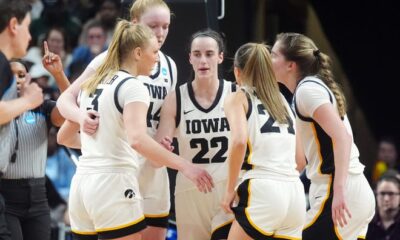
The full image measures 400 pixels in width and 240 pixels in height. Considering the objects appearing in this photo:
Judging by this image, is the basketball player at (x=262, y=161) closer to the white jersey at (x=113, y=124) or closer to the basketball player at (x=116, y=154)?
the basketball player at (x=116, y=154)

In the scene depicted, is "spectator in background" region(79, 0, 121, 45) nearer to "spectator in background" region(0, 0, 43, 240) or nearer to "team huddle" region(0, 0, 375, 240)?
"team huddle" region(0, 0, 375, 240)

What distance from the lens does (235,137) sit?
207 inches

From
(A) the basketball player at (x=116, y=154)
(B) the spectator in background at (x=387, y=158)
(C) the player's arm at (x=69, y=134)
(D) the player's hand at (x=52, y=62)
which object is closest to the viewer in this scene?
(A) the basketball player at (x=116, y=154)

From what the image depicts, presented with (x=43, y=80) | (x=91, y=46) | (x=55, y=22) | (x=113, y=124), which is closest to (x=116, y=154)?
(x=113, y=124)

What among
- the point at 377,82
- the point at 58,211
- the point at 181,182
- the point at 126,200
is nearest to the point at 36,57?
the point at 58,211

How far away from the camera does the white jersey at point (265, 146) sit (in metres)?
5.38

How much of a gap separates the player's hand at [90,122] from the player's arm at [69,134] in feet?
1.39

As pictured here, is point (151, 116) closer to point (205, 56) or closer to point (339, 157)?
point (205, 56)

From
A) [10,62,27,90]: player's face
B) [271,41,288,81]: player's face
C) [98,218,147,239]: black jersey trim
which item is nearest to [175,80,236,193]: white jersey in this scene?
[271,41,288,81]: player's face

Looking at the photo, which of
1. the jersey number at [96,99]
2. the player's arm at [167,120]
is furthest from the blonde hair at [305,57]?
the jersey number at [96,99]

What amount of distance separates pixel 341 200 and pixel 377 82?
319 inches

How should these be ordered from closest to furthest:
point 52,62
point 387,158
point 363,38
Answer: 1. point 52,62
2. point 387,158
3. point 363,38

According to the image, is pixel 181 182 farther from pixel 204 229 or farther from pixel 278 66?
pixel 278 66

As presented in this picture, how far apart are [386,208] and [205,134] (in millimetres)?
2960
